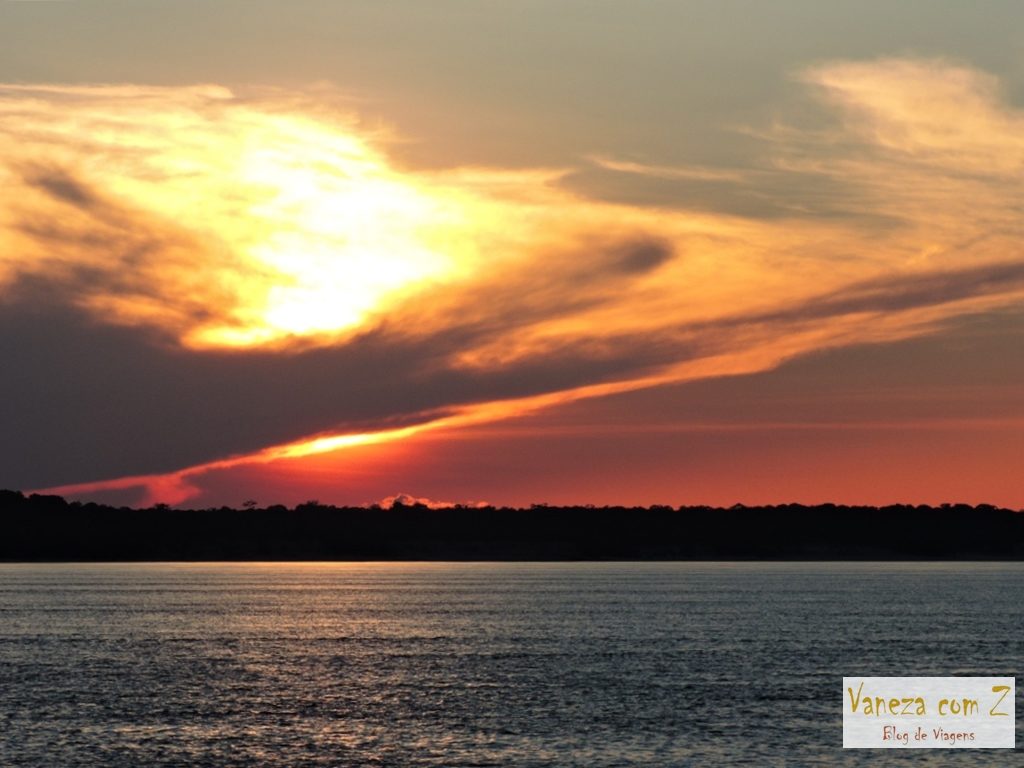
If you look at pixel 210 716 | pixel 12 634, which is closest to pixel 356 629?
pixel 12 634

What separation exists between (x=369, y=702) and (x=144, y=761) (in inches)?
1047

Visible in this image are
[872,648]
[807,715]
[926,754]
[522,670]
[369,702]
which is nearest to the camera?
[926,754]

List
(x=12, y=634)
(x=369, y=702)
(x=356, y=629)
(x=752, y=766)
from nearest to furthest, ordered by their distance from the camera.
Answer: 1. (x=752, y=766)
2. (x=369, y=702)
3. (x=12, y=634)
4. (x=356, y=629)

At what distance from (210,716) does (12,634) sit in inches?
3266

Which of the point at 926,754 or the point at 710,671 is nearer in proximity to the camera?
the point at 926,754

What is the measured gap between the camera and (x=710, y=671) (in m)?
118

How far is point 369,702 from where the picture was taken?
98.2 m

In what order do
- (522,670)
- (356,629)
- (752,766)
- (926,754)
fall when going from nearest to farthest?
1. (752,766)
2. (926,754)
3. (522,670)
4. (356,629)

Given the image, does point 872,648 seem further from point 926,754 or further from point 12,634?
point 12,634

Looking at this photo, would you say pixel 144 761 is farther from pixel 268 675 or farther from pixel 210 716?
pixel 268 675

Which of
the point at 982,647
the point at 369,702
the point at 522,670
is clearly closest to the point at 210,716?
the point at 369,702

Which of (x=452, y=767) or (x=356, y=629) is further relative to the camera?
(x=356, y=629)

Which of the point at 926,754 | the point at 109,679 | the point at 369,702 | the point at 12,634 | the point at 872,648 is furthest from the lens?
the point at 12,634

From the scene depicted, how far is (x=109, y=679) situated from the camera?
11219 cm
